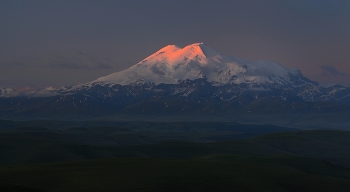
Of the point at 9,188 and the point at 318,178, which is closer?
the point at 9,188

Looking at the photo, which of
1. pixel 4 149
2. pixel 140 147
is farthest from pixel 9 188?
pixel 140 147

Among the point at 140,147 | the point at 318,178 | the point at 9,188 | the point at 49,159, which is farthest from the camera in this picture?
the point at 140,147

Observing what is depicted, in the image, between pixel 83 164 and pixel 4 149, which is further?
pixel 4 149

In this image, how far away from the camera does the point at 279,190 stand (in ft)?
300

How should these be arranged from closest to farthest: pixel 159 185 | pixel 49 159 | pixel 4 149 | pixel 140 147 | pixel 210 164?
pixel 159 185
pixel 210 164
pixel 49 159
pixel 4 149
pixel 140 147

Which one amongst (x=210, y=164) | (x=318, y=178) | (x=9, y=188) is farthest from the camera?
(x=210, y=164)

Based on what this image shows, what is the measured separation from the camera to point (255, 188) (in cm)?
8981

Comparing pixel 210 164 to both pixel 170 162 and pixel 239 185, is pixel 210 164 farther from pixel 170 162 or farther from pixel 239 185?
pixel 239 185

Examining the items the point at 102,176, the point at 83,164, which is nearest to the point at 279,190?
the point at 102,176

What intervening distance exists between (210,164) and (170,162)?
836cm

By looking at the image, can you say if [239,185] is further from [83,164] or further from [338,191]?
[83,164]

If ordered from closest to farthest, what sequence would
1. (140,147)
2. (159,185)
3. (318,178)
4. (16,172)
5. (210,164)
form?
(159,185), (16,172), (318,178), (210,164), (140,147)

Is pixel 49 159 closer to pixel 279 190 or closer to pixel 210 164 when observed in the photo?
pixel 210 164

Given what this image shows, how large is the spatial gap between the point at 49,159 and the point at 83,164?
39119 millimetres
